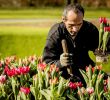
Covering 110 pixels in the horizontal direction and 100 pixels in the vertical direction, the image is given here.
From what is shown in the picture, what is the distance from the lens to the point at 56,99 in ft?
11.0

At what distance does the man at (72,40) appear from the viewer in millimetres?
4078

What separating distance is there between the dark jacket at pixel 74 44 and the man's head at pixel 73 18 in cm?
24

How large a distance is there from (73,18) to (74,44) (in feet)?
1.51

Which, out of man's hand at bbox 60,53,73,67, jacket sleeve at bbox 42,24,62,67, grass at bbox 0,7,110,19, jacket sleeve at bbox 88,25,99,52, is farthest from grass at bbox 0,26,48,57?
grass at bbox 0,7,110,19

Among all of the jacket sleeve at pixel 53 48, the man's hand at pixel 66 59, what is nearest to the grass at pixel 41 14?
the jacket sleeve at pixel 53 48

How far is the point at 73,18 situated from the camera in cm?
405

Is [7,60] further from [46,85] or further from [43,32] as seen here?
[43,32]

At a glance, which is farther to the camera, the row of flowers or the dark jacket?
the dark jacket

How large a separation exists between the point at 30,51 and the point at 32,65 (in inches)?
191

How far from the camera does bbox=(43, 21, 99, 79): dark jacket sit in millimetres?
4363

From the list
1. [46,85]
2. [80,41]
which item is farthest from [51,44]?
[46,85]

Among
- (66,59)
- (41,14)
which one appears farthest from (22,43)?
(41,14)

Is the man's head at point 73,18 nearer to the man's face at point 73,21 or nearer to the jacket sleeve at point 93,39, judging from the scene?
the man's face at point 73,21

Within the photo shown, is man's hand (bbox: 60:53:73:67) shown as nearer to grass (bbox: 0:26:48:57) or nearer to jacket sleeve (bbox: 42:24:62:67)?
jacket sleeve (bbox: 42:24:62:67)
